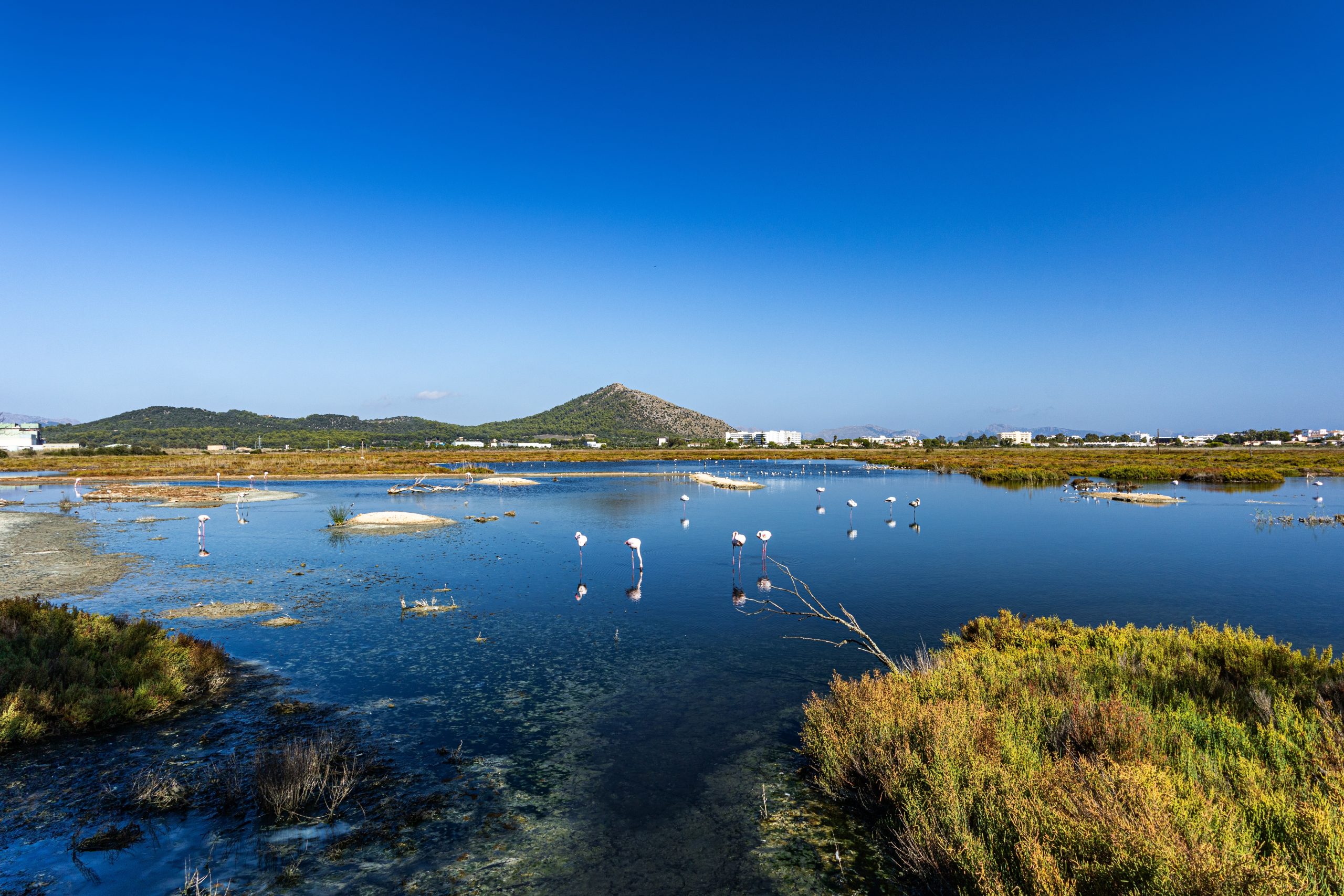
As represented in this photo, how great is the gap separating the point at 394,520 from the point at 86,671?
2161 cm

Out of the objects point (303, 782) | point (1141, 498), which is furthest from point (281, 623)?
point (1141, 498)

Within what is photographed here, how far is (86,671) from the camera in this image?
9523 mm

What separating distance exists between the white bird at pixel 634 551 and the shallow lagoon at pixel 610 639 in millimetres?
440

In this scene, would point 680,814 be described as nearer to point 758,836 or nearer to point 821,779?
point 758,836

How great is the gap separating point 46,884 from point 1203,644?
1410 centimetres

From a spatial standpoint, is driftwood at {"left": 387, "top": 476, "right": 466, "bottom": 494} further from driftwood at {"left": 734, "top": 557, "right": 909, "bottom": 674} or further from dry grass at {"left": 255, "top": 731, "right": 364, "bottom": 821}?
dry grass at {"left": 255, "top": 731, "right": 364, "bottom": 821}

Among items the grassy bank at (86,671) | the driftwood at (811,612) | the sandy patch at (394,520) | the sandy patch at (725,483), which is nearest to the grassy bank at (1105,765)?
the driftwood at (811,612)

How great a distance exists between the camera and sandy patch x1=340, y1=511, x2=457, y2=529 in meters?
30.4

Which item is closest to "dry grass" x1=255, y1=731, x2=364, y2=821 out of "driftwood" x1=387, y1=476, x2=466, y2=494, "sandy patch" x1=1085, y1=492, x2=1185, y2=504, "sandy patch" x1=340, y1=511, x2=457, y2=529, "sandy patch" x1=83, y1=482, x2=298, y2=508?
"sandy patch" x1=340, y1=511, x2=457, y2=529

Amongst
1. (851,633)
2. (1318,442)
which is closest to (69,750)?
(851,633)

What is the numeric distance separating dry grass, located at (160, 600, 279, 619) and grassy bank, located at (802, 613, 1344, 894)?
13543 millimetres

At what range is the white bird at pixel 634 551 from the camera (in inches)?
778

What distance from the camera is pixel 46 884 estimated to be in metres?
5.75

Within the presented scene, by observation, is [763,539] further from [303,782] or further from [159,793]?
[159,793]
